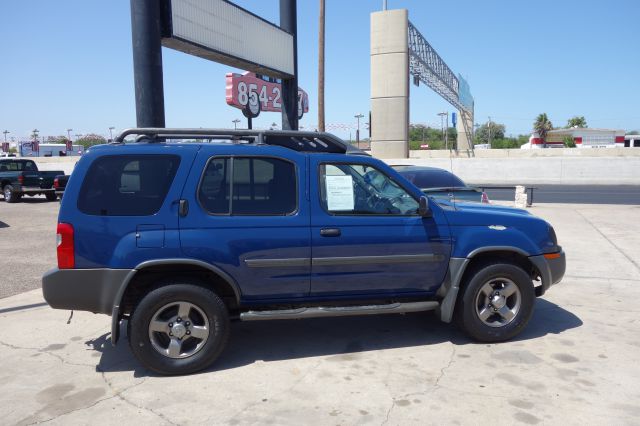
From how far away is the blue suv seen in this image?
4.04 meters

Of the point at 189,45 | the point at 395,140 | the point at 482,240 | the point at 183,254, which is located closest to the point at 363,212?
the point at 482,240

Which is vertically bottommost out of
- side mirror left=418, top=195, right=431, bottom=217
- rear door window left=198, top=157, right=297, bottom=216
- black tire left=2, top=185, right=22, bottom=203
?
black tire left=2, top=185, right=22, bottom=203

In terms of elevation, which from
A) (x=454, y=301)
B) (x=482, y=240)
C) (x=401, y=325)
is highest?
(x=482, y=240)

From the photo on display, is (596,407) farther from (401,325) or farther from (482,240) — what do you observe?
(401,325)

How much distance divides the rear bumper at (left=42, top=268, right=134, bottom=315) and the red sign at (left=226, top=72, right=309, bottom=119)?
20210mm

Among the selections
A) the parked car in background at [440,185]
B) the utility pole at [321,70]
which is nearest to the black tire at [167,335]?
the parked car in background at [440,185]

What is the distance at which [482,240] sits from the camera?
15.2ft

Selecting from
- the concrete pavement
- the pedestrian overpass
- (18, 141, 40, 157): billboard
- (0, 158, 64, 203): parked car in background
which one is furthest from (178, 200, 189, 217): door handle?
(18, 141, 40, 157): billboard

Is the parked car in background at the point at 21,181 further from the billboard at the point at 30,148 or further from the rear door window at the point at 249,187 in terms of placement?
the billboard at the point at 30,148

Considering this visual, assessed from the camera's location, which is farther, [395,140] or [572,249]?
[395,140]

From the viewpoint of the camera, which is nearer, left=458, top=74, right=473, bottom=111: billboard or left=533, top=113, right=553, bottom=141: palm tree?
left=458, top=74, right=473, bottom=111: billboard

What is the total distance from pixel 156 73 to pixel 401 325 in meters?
5.26

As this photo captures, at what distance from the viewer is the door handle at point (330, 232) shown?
4.30m

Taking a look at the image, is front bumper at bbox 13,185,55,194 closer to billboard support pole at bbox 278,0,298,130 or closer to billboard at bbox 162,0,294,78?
billboard support pole at bbox 278,0,298,130
